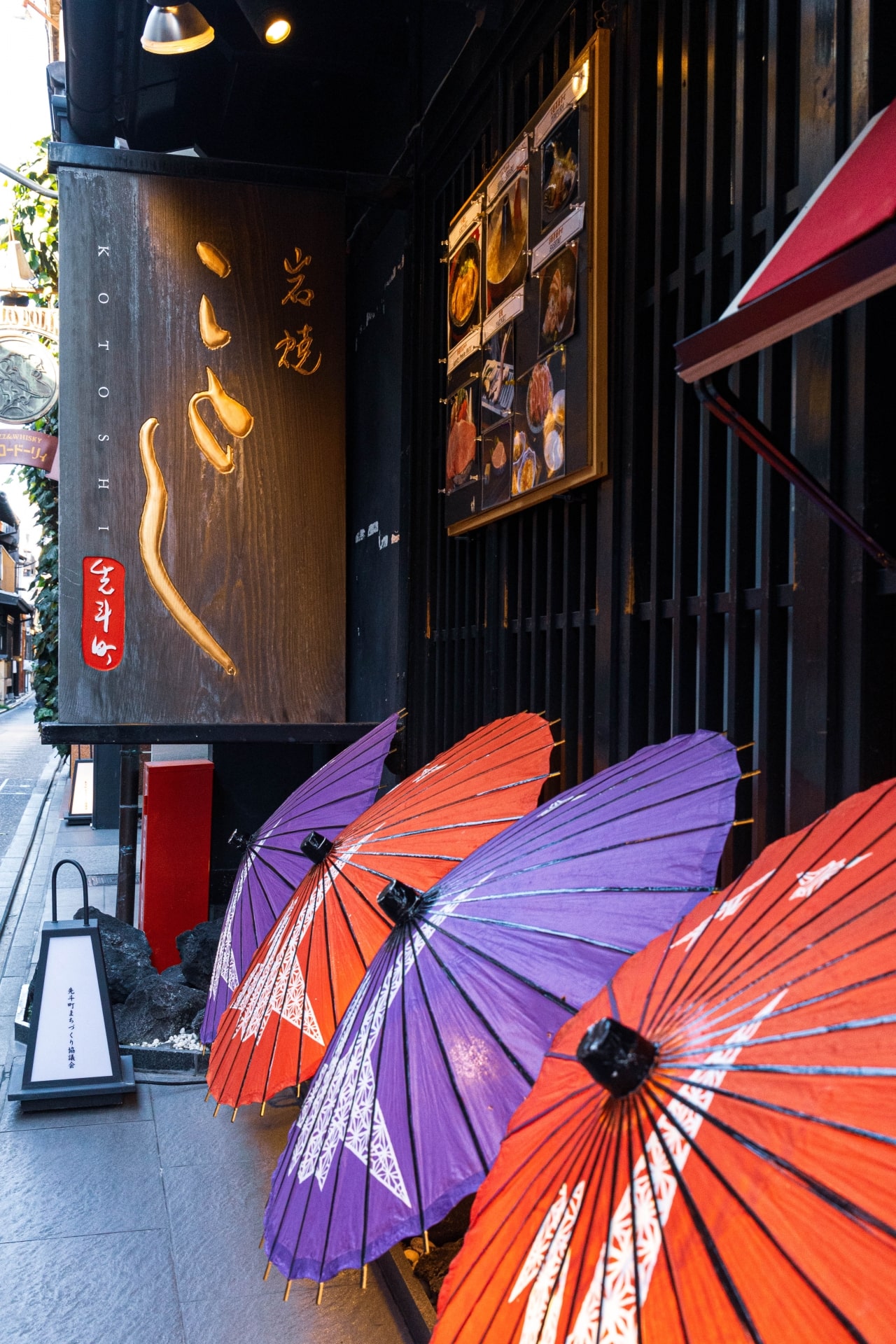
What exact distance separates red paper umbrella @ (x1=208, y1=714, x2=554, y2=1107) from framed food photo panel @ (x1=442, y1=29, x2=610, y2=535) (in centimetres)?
106

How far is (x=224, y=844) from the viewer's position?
26.2 feet

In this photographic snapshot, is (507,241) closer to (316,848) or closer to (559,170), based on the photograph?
(559,170)

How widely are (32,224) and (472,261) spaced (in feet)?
29.0

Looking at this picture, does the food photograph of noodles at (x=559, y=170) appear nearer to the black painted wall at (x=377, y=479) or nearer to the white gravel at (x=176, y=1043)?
the black painted wall at (x=377, y=479)

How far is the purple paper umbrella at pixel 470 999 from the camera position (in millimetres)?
1825

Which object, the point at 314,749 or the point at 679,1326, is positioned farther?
the point at 314,749

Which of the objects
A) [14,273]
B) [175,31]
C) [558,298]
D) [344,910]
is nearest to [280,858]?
[344,910]

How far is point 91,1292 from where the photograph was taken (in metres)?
3.11

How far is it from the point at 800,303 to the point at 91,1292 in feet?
10.4

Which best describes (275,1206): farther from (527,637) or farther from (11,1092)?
(11,1092)

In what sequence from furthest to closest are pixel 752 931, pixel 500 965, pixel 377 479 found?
pixel 377 479, pixel 500 965, pixel 752 931

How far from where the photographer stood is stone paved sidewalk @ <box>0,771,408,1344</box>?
2.96m

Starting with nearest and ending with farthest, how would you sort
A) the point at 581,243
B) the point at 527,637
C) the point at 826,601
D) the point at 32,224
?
the point at 826,601 < the point at 581,243 < the point at 527,637 < the point at 32,224

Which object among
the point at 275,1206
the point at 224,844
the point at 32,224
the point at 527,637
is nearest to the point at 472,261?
the point at 527,637
